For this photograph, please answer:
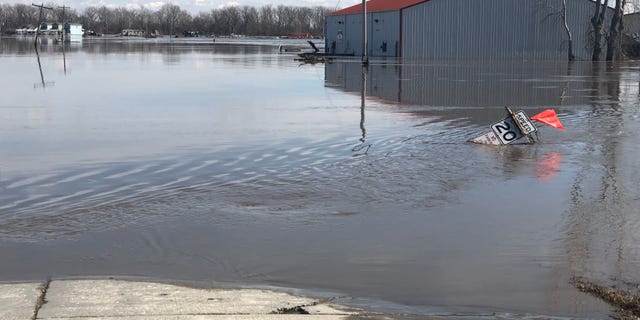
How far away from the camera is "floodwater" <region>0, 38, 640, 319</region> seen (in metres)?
6.81

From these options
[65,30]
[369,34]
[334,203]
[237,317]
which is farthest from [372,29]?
[65,30]

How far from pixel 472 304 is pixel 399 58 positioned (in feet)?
167

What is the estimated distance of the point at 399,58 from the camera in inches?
2203

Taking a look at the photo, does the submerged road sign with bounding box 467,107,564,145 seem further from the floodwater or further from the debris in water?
the debris in water

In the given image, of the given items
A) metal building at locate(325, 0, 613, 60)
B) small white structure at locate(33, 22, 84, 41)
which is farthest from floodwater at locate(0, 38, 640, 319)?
small white structure at locate(33, 22, 84, 41)

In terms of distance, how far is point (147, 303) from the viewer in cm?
566

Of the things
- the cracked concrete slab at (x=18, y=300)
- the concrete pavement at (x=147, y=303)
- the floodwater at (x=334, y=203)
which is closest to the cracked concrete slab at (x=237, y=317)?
the concrete pavement at (x=147, y=303)

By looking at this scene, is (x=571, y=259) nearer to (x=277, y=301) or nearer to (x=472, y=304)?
(x=472, y=304)

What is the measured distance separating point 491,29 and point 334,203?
5039 cm

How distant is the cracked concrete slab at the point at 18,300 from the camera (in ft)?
17.6

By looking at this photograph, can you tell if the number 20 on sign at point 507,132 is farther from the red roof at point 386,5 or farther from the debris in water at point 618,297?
the red roof at point 386,5

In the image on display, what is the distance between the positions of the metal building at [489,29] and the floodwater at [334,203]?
124 feet

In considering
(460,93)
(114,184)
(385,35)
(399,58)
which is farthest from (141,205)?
(385,35)

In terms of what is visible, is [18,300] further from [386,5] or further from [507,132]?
[386,5]
